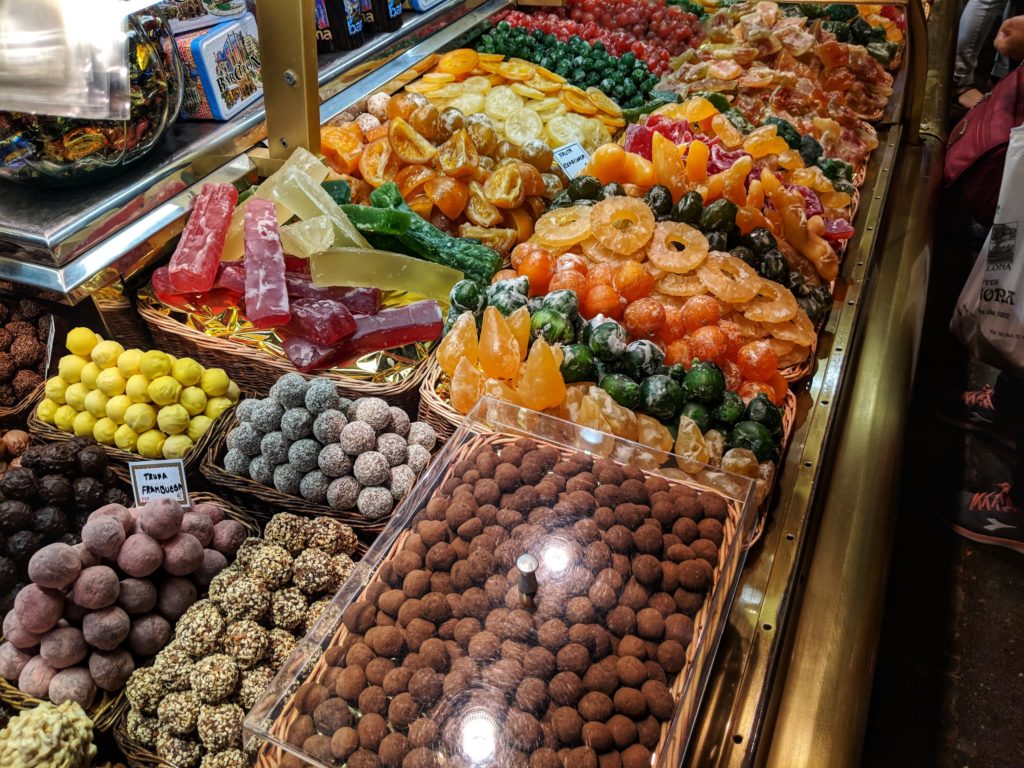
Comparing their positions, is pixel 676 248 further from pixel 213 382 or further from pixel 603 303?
pixel 213 382

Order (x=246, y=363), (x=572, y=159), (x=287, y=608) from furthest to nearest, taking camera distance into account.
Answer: (x=572, y=159)
(x=246, y=363)
(x=287, y=608)

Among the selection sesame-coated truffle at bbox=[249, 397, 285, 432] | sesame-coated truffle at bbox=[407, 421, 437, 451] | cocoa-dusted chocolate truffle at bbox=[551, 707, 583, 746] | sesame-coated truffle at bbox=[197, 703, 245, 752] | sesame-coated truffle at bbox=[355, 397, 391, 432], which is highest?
cocoa-dusted chocolate truffle at bbox=[551, 707, 583, 746]

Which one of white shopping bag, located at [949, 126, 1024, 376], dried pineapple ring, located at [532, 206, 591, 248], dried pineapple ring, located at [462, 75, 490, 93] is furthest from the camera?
dried pineapple ring, located at [462, 75, 490, 93]

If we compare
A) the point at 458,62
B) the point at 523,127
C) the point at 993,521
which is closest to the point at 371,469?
the point at 523,127

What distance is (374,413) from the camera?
62.1 inches

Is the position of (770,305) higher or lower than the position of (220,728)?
higher

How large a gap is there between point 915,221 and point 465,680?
228cm

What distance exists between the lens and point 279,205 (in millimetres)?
1989

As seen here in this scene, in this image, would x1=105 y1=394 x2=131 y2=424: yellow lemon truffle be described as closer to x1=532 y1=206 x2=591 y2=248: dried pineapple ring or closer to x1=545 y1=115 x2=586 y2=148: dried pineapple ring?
x1=532 y1=206 x2=591 y2=248: dried pineapple ring

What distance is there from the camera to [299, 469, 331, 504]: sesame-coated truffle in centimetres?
151

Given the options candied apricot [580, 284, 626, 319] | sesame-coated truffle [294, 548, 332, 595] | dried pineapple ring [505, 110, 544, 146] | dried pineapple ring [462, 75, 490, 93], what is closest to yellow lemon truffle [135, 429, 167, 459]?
sesame-coated truffle [294, 548, 332, 595]

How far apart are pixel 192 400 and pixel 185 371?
0.23 ft

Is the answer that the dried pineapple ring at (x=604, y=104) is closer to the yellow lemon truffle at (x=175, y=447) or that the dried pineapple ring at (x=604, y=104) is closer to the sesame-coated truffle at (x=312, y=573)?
the yellow lemon truffle at (x=175, y=447)

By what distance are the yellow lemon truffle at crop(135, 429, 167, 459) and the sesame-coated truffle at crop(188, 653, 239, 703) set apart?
0.62 meters
